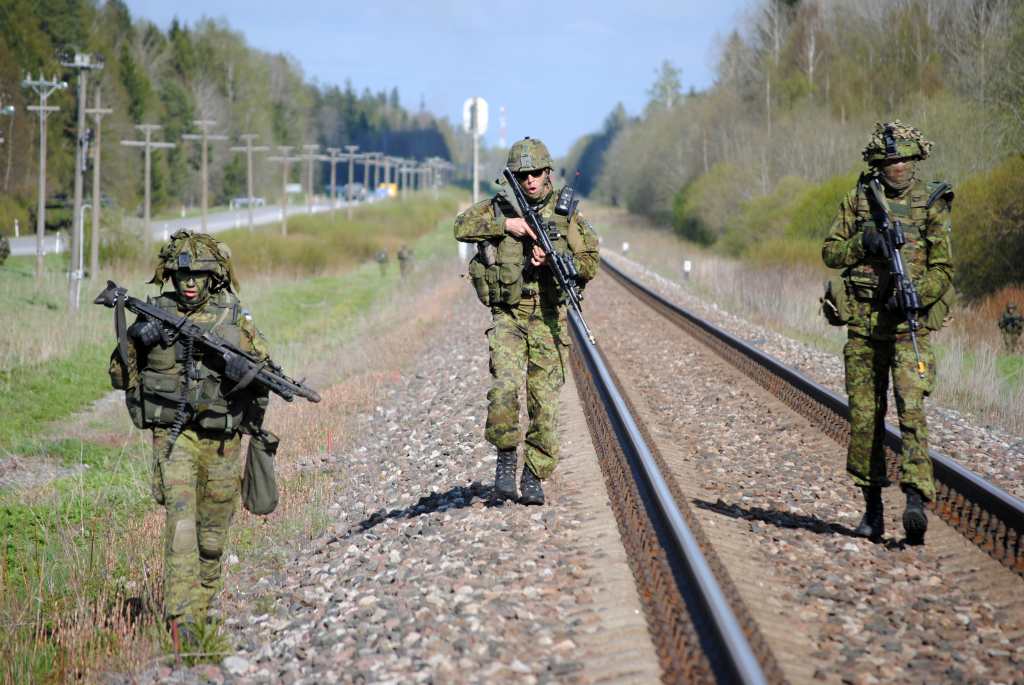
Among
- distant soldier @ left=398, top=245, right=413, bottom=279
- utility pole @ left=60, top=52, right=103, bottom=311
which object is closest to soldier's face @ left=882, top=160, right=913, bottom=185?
utility pole @ left=60, top=52, right=103, bottom=311

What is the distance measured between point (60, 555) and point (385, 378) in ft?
18.0

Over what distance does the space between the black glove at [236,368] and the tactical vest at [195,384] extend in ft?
0.41

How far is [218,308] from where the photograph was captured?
4246 millimetres

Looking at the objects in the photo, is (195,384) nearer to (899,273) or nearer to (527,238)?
(527,238)

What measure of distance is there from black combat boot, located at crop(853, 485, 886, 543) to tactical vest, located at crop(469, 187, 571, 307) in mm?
2193

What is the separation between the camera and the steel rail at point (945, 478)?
15.0 ft

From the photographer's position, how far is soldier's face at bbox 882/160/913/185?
4.70 meters

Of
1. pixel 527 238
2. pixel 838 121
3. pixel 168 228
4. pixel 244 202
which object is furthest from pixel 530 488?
pixel 244 202

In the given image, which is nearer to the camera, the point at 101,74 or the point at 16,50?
the point at 16,50

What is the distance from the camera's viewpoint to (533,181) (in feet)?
16.9

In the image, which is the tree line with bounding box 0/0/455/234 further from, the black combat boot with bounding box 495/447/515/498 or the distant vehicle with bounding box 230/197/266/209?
the black combat boot with bounding box 495/447/515/498

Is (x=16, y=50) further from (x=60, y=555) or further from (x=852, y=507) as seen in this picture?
(x=852, y=507)

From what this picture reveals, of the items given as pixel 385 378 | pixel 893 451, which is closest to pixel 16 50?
pixel 385 378

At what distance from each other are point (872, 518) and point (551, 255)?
2471mm
